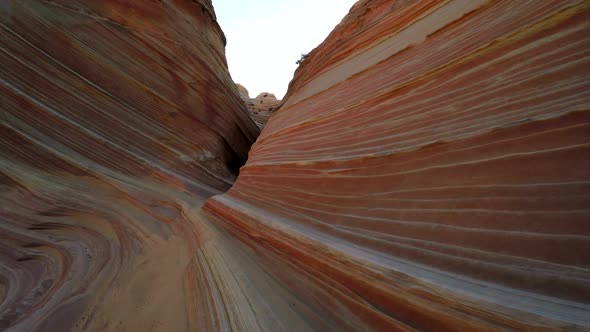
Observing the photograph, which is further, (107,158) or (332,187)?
(107,158)

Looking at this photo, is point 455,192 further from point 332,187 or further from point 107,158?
point 107,158

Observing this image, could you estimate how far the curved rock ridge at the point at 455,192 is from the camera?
3.76 ft

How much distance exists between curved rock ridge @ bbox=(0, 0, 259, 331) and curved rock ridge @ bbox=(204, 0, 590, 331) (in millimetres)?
971

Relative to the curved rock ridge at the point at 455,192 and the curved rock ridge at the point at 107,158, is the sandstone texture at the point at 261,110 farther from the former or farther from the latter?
the curved rock ridge at the point at 455,192

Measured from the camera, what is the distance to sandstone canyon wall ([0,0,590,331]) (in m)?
1.25

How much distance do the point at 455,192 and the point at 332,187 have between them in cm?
99

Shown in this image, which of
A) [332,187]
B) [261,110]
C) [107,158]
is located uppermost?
[261,110]

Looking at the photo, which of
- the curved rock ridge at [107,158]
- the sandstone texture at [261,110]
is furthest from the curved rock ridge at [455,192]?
the sandstone texture at [261,110]

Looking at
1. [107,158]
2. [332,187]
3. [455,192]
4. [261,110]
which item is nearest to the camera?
[455,192]

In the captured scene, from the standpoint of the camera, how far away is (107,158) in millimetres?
4133

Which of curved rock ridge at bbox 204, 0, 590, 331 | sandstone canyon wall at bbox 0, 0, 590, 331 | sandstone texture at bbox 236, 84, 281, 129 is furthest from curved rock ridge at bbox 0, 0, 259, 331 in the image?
sandstone texture at bbox 236, 84, 281, 129

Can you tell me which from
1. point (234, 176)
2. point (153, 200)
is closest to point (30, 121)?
point (153, 200)

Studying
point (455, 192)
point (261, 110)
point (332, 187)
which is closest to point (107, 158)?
point (332, 187)

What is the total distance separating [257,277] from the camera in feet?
6.74
